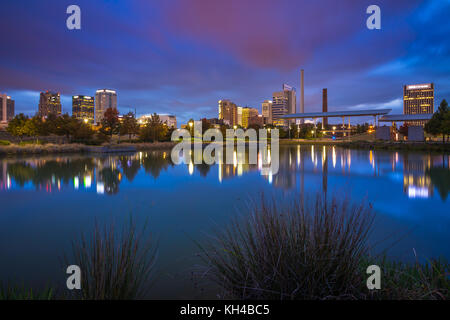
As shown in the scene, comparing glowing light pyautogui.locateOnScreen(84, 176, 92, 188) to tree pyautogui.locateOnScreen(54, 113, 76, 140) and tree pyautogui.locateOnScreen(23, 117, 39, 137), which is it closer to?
tree pyautogui.locateOnScreen(54, 113, 76, 140)

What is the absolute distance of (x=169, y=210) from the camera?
6.43 metres

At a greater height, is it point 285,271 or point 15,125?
point 15,125

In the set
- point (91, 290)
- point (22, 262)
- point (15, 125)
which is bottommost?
point (22, 262)

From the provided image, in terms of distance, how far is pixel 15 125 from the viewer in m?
36.4

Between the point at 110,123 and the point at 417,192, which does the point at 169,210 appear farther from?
the point at 110,123

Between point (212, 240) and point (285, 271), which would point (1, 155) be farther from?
point (285, 271)

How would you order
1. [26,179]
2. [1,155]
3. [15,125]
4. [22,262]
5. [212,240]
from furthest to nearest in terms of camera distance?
1. [15,125]
2. [1,155]
3. [26,179]
4. [212,240]
5. [22,262]

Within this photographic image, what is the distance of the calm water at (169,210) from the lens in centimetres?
360

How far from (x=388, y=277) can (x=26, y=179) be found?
1264 cm

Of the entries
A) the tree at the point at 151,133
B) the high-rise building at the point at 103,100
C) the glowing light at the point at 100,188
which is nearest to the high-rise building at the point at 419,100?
the tree at the point at 151,133

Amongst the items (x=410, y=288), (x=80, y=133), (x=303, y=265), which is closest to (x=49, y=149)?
(x=80, y=133)

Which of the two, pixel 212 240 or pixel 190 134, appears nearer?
pixel 212 240
